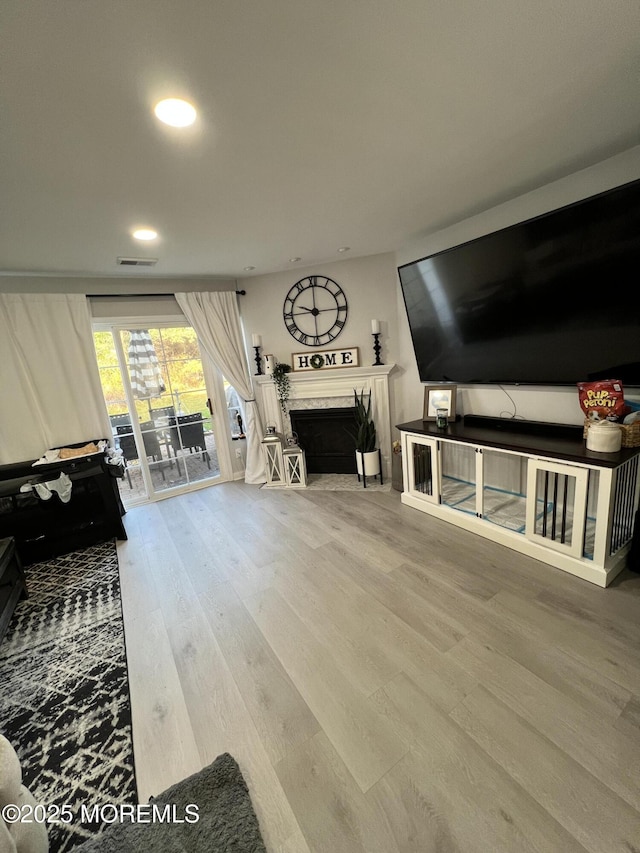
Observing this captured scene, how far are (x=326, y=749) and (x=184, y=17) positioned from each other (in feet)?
7.79

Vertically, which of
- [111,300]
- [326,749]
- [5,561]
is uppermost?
[111,300]

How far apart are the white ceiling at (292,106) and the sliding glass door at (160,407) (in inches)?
53.7

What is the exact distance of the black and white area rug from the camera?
1226 millimetres

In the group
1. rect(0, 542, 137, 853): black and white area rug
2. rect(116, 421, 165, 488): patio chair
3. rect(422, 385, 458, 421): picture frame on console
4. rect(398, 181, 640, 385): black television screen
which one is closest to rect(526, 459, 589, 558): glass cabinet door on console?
rect(398, 181, 640, 385): black television screen

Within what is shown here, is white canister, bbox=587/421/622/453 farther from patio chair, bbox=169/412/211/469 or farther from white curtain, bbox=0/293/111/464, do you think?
white curtain, bbox=0/293/111/464

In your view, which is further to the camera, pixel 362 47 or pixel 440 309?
pixel 440 309

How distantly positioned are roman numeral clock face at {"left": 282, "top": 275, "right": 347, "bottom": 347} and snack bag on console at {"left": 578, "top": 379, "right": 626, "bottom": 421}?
237 cm

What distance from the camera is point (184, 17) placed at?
3.02 ft

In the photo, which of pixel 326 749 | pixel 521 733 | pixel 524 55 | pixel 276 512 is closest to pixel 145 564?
pixel 276 512

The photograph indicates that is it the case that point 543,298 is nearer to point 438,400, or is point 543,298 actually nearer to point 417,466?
point 438,400

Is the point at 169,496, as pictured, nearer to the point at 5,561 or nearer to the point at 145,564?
the point at 145,564

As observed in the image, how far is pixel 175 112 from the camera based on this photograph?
4.11ft

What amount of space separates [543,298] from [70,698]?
3455mm

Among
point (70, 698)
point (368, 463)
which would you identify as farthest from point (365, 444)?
point (70, 698)
